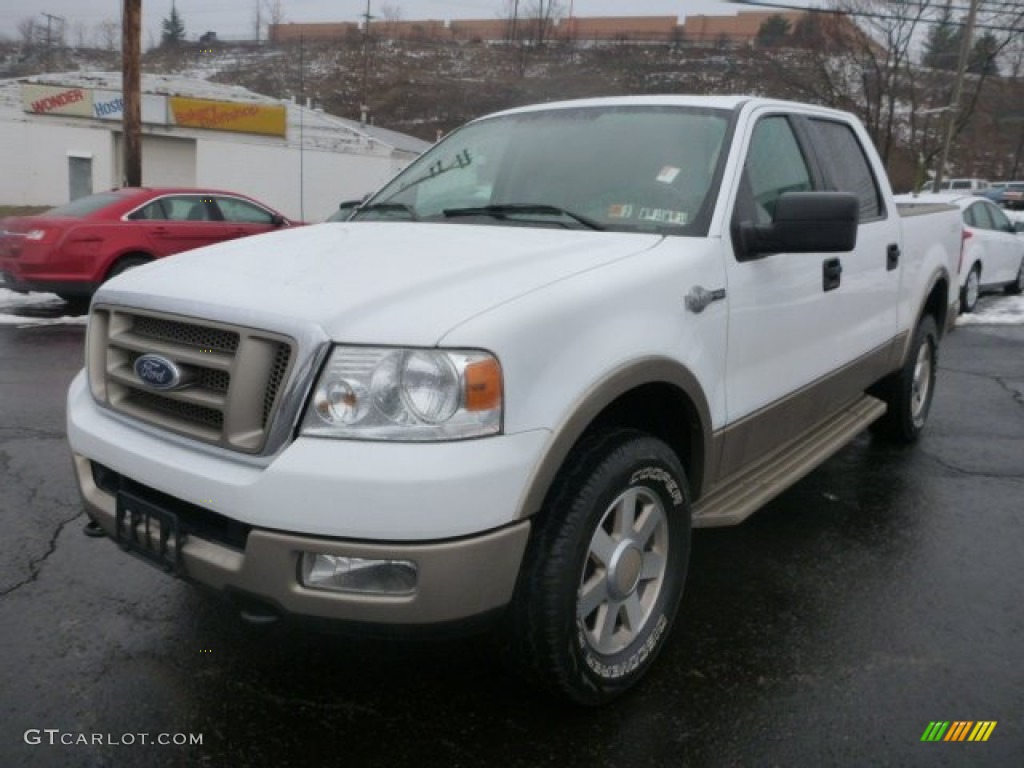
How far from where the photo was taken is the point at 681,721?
103 inches

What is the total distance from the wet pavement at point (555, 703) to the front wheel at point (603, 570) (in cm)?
18

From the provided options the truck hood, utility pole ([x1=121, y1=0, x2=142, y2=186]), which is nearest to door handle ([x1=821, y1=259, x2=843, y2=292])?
the truck hood

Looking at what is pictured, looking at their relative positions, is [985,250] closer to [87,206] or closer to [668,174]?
[668,174]

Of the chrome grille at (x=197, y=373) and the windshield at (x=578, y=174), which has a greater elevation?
the windshield at (x=578, y=174)

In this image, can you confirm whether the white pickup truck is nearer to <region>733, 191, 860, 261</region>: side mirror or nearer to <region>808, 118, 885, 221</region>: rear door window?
<region>733, 191, 860, 261</region>: side mirror

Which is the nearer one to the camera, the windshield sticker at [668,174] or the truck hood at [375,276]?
the truck hood at [375,276]

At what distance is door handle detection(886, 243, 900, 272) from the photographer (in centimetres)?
450

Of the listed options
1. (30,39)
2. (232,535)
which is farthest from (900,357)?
(30,39)

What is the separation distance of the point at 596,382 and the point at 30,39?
101m

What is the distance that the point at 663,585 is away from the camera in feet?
9.29

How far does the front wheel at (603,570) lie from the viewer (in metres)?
2.36

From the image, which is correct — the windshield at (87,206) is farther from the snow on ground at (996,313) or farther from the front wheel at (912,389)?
the snow on ground at (996,313)

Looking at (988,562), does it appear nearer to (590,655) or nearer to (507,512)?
(590,655)

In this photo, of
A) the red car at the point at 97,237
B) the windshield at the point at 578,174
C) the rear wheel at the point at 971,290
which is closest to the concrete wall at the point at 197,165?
the red car at the point at 97,237
